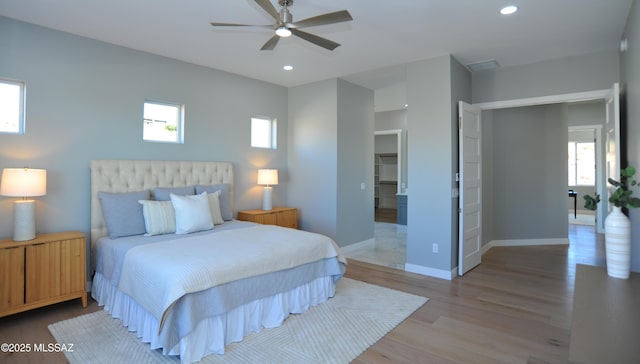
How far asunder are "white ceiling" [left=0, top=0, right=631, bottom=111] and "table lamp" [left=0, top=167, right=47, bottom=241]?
1.53m

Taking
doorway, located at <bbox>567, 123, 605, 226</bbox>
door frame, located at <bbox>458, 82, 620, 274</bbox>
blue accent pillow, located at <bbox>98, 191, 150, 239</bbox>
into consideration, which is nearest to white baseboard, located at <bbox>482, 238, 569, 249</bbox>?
door frame, located at <bbox>458, 82, 620, 274</bbox>

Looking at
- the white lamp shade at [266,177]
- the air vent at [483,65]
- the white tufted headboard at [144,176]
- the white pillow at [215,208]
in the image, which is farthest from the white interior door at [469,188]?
the white tufted headboard at [144,176]

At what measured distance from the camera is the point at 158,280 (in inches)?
96.8

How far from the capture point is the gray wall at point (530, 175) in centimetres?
629

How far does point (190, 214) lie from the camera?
12.5ft

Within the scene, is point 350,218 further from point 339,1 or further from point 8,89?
point 8,89

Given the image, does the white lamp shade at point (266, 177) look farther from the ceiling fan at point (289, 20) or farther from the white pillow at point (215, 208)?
the ceiling fan at point (289, 20)

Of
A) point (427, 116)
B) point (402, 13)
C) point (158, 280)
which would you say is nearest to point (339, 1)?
point (402, 13)

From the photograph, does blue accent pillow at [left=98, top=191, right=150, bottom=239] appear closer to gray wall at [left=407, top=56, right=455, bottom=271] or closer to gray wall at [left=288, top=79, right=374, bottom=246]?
gray wall at [left=288, top=79, right=374, bottom=246]

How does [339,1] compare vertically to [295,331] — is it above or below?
above

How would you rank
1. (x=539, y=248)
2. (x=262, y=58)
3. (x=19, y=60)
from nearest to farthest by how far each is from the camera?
(x=19, y=60)
(x=262, y=58)
(x=539, y=248)

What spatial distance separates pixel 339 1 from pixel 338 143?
2668 millimetres

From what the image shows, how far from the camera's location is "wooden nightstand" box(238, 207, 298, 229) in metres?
5.05

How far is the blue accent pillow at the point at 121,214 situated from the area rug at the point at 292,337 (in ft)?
2.68
